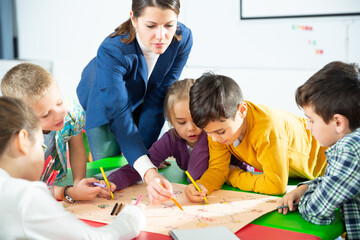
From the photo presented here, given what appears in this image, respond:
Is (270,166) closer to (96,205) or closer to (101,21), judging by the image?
(96,205)

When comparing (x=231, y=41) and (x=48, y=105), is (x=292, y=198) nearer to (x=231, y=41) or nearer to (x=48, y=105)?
(x=48, y=105)

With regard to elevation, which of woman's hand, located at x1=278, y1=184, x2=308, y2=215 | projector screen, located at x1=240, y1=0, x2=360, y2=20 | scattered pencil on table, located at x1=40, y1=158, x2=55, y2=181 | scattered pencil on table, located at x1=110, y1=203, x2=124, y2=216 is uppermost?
projector screen, located at x1=240, y1=0, x2=360, y2=20

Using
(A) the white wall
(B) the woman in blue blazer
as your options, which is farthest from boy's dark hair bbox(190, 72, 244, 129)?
(A) the white wall

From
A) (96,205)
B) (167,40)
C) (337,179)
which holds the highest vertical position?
(167,40)

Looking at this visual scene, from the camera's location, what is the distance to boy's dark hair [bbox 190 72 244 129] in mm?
1291

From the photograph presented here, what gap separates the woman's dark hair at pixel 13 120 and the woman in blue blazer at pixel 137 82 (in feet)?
1.50

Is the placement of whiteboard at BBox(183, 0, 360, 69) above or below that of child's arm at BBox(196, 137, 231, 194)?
above

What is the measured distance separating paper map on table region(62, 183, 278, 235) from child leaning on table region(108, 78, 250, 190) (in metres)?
0.09

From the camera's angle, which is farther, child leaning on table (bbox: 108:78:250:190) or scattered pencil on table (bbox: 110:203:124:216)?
child leaning on table (bbox: 108:78:250:190)

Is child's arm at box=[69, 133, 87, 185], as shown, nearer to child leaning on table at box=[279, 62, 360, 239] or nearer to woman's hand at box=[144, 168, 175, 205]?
woman's hand at box=[144, 168, 175, 205]

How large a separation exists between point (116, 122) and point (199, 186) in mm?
372

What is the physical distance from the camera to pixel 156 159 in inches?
61.6

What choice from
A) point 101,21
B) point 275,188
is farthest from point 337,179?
point 101,21

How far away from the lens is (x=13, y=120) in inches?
32.8
